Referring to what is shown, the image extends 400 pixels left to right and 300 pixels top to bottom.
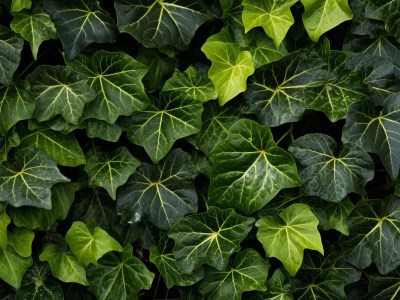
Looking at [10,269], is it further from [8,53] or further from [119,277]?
[8,53]

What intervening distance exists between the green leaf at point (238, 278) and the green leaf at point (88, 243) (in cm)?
30

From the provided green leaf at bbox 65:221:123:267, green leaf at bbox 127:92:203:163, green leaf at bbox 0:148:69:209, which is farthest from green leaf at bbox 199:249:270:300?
green leaf at bbox 0:148:69:209

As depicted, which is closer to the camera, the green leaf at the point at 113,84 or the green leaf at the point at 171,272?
the green leaf at the point at 113,84

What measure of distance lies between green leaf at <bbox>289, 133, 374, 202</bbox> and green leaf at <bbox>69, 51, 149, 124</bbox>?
18.8 inches

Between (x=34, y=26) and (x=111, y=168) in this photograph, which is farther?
(x=111, y=168)

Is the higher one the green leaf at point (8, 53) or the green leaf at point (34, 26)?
the green leaf at point (34, 26)

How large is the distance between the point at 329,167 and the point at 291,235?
22cm

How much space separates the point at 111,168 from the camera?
1.97 meters

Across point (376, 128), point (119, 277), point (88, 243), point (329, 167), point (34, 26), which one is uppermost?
point (34, 26)

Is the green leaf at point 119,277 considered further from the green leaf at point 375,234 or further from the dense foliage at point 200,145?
the green leaf at point 375,234

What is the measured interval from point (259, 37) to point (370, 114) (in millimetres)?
396

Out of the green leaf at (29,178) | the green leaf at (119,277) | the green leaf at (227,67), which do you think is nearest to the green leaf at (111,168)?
the green leaf at (29,178)

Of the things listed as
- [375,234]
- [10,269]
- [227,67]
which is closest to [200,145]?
[227,67]

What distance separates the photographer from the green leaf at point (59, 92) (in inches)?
73.4
